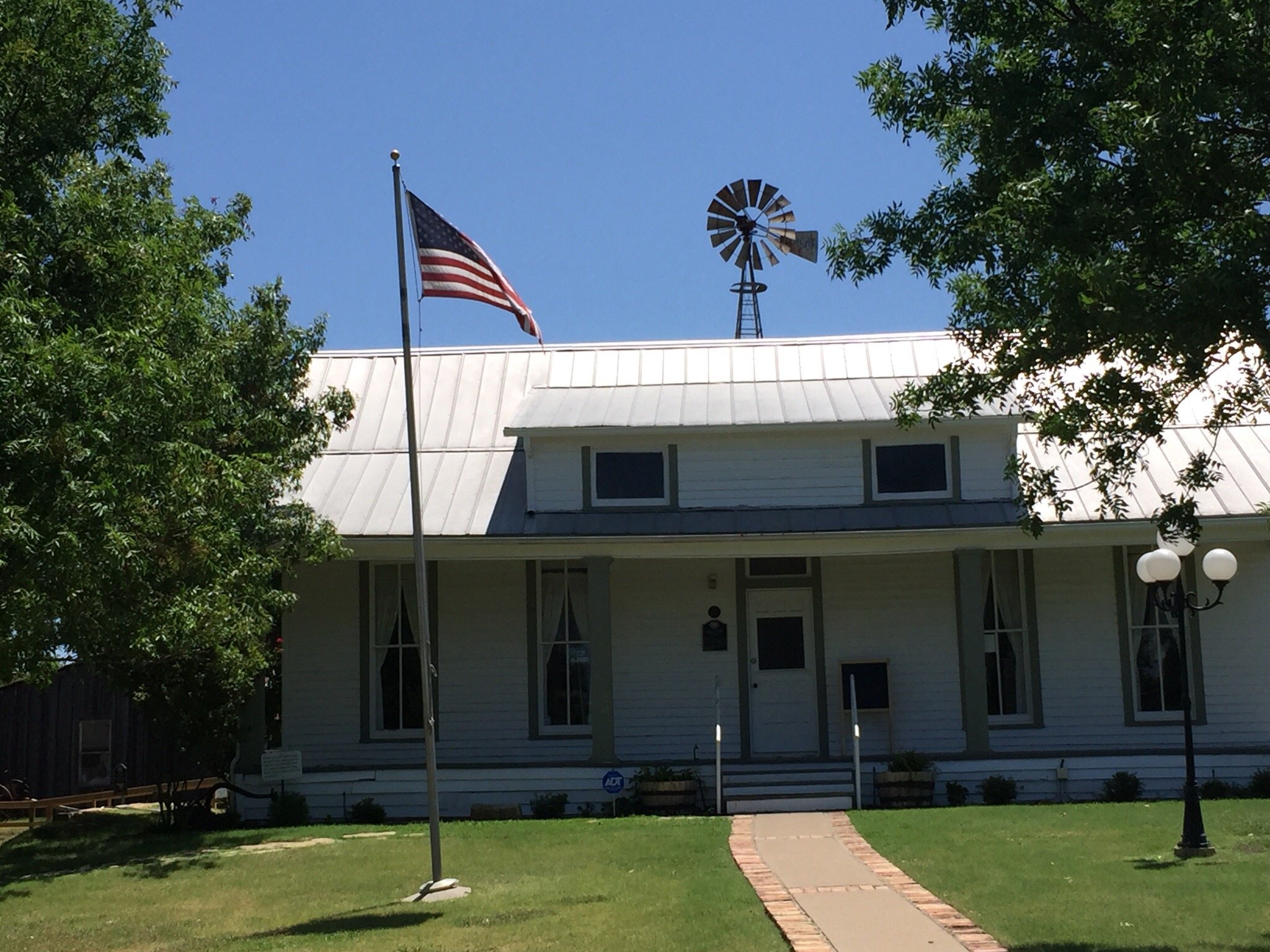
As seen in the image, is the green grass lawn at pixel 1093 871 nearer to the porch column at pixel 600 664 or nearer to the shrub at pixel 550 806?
the porch column at pixel 600 664

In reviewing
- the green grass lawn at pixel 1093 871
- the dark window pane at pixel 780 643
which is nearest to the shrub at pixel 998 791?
the green grass lawn at pixel 1093 871

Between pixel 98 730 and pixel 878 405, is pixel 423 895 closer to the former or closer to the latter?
pixel 878 405

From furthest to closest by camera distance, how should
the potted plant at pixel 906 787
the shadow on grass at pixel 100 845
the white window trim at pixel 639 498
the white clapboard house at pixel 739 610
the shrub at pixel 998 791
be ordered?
the white window trim at pixel 639 498 < the white clapboard house at pixel 739 610 < the shrub at pixel 998 791 < the potted plant at pixel 906 787 < the shadow on grass at pixel 100 845

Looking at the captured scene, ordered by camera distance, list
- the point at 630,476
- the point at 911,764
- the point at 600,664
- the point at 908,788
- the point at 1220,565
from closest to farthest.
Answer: the point at 1220,565 → the point at 908,788 → the point at 911,764 → the point at 600,664 → the point at 630,476

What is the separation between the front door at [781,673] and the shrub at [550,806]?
2.87 m

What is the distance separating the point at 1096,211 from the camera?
8.20m

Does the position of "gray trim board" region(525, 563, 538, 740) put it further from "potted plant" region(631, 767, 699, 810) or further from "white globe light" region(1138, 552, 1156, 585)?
"white globe light" region(1138, 552, 1156, 585)

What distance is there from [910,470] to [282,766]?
923 cm

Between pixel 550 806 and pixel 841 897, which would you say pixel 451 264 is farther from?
pixel 550 806

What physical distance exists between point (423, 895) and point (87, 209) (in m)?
6.20

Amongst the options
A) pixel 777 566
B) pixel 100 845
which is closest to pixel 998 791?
pixel 777 566

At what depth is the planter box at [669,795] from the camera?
59.0 ft

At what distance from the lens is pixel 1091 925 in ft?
31.4

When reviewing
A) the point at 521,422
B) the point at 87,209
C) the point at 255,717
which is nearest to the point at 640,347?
the point at 521,422
